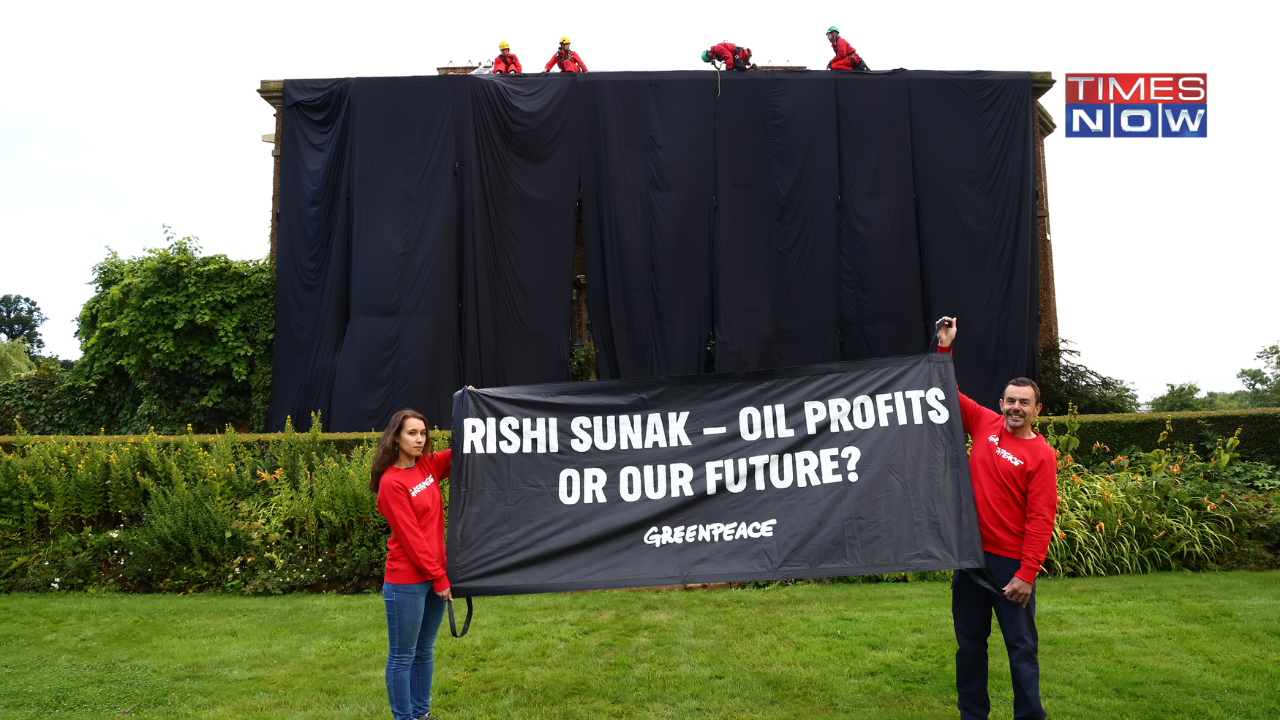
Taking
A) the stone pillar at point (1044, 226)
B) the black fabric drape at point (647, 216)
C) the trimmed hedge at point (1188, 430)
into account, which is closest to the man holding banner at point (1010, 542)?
the trimmed hedge at point (1188, 430)

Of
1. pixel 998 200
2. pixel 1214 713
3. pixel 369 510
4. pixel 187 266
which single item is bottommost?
pixel 1214 713

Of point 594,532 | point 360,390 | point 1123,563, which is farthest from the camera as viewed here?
point 360,390

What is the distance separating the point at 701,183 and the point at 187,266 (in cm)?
1106

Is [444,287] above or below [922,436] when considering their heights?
above

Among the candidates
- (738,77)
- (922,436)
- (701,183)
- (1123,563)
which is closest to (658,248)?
(701,183)

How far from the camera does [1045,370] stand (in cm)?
1833

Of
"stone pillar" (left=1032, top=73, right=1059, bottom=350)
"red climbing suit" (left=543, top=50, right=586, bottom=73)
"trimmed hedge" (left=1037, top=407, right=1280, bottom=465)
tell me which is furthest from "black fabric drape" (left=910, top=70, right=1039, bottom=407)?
"red climbing suit" (left=543, top=50, right=586, bottom=73)

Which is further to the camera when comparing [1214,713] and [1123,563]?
[1123,563]

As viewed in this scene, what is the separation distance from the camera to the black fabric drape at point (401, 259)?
1603 centimetres

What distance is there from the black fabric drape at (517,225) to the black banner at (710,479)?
481 inches

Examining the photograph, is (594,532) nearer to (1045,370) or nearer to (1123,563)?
(1123,563)

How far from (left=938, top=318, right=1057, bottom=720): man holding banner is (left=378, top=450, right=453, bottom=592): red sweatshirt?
2611mm

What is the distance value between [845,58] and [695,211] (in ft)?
16.6

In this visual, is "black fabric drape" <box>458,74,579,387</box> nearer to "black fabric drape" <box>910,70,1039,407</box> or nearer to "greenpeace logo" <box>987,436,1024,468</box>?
"black fabric drape" <box>910,70,1039,407</box>
